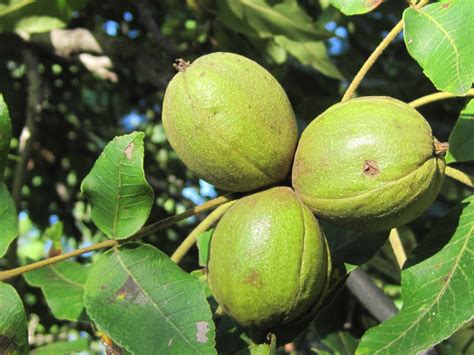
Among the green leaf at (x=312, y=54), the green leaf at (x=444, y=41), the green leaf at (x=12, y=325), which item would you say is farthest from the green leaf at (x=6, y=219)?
the green leaf at (x=312, y=54)

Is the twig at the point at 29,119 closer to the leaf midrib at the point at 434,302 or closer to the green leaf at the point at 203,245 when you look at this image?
the green leaf at the point at 203,245

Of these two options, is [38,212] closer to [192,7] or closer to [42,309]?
[42,309]

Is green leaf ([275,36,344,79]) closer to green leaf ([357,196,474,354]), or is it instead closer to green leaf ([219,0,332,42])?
green leaf ([219,0,332,42])

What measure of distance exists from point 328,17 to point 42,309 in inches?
74.1

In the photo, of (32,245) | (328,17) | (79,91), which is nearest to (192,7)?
(328,17)

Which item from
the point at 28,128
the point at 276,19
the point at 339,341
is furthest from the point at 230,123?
the point at 28,128

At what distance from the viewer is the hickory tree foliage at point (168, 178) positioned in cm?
150

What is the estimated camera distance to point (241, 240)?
146 centimetres

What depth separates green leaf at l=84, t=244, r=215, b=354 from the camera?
1.43 meters

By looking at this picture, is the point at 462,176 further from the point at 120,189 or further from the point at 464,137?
the point at 120,189

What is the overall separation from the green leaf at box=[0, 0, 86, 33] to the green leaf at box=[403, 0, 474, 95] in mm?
1328

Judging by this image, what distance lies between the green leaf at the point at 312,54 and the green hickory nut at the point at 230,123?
3.57 ft

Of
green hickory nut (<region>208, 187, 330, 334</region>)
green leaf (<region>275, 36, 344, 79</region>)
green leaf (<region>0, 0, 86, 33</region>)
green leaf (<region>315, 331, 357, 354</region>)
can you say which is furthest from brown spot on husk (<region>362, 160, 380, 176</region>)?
green leaf (<region>0, 0, 86, 33</region>)

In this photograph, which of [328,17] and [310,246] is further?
[328,17]
